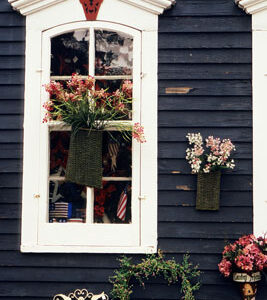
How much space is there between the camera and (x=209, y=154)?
4.14 m

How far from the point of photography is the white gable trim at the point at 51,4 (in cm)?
428

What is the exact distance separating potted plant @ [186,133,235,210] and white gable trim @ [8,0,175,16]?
111cm

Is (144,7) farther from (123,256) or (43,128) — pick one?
(123,256)

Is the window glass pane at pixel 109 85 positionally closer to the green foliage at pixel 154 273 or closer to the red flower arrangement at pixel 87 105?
the red flower arrangement at pixel 87 105

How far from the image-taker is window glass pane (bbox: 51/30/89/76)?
4387mm

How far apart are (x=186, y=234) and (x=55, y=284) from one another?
1141mm

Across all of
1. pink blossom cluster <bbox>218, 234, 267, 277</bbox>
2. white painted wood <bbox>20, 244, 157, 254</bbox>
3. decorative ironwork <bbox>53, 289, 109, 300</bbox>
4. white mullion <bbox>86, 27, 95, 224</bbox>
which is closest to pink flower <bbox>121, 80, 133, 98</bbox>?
white mullion <bbox>86, 27, 95, 224</bbox>

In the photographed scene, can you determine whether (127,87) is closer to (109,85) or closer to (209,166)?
(109,85)

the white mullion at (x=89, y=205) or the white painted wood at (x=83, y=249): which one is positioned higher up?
the white mullion at (x=89, y=205)

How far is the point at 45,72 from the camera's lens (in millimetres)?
4332

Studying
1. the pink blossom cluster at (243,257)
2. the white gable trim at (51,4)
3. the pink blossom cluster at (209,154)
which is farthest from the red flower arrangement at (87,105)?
the pink blossom cluster at (243,257)

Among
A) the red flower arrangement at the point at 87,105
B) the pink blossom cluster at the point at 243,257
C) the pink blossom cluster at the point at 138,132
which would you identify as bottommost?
the pink blossom cluster at the point at 243,257

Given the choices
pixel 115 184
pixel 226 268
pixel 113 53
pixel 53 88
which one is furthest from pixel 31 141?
pixel 226 268

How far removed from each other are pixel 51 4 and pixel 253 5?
168cm
